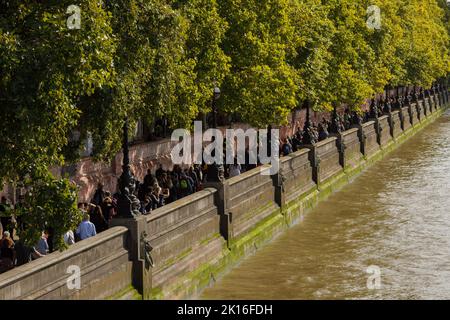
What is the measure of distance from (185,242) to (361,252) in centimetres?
674

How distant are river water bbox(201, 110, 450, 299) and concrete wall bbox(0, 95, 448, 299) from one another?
0.56 metres

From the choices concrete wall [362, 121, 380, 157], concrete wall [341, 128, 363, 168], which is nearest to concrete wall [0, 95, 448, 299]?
concrete wall [341, 128, 363, 168]

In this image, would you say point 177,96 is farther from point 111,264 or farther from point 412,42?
point 412,42

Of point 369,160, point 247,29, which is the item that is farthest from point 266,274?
point 369,160

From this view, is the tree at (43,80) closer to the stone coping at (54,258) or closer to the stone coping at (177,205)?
the stone coping at (54,258)

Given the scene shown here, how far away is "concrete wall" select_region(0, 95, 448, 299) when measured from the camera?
13.9 meters

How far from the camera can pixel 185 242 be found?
63.2 feet

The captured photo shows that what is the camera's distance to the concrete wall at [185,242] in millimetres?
13898

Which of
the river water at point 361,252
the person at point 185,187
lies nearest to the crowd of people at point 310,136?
the river water at point 361,252

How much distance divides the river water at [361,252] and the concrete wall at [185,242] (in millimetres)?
563

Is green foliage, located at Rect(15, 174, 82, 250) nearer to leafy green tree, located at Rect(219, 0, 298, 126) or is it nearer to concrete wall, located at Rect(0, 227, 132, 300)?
concrete wall, located at Rect(0, 227, 132, 300)
